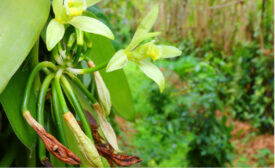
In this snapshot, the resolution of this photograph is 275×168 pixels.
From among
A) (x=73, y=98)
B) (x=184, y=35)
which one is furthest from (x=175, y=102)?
(x=73, y=98)

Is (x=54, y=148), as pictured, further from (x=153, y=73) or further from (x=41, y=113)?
(x=153, y=73)

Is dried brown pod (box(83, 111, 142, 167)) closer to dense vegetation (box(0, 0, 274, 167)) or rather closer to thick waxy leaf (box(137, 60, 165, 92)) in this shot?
thick waxy leaf (box(137, 60, 165, 92))

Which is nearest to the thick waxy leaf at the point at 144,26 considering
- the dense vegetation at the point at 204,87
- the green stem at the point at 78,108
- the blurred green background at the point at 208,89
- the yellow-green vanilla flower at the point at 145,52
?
the yellow-green vanilla flower at the point at 145,52

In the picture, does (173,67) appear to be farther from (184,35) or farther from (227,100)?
(227,100)

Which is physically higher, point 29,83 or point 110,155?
point 29,83

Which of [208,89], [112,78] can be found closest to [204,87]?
[208,89]

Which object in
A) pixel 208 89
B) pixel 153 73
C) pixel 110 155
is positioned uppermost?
pixel 153 73
